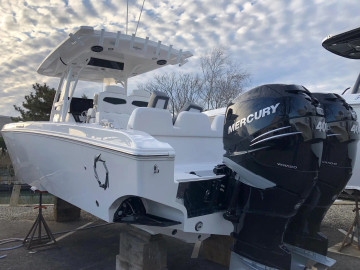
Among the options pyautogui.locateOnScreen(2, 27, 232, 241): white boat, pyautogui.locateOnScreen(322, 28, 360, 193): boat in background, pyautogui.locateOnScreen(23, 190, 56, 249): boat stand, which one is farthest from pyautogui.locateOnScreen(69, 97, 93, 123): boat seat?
pyautogui.locateOnScreen(322, 28, 360, 193): boat in background

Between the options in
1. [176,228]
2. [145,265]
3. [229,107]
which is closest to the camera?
[176,228]

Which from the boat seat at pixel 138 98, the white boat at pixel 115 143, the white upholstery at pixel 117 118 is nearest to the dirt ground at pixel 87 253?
the white boat at pixel 115 143

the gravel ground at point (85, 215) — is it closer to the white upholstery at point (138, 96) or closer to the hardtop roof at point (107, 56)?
the white upholstery at point (138, 96)

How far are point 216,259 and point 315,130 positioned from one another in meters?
2.49

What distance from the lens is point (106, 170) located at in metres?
2.56

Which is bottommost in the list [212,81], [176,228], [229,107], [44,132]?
[176,228]

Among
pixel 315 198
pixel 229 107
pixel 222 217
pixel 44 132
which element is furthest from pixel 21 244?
pixel 315 198

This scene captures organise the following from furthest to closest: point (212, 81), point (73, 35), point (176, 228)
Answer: point (212, 81) → point (73, 35) → point (176, 228)

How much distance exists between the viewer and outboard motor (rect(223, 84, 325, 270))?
214cm

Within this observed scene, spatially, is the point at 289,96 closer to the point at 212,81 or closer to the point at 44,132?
the point at 44,132

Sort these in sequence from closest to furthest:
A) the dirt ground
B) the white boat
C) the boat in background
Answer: the white boat → the dirt ground → the boat in background

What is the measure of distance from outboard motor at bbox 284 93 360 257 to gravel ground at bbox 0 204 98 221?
4456 mm

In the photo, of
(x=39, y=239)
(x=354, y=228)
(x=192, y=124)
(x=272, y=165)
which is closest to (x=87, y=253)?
(x=39, y=239)

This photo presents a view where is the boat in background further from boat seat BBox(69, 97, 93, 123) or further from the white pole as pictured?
the white pole
